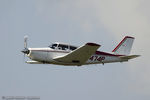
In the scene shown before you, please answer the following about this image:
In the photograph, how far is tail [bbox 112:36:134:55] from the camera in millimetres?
29234

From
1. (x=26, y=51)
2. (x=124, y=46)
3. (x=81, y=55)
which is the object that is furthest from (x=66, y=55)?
(x=124, y=46)

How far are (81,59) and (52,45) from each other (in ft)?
8.08

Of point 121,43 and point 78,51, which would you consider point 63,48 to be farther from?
Answer: point 121,43

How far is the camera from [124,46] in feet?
97.1

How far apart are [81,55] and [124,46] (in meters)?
6.38

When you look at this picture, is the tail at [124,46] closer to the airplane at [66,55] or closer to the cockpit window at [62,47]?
the airplane at [66,55]

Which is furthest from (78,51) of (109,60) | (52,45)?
(109,60)

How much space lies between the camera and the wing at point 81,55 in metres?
23.0

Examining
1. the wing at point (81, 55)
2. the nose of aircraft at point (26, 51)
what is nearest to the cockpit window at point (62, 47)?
the wing at point (81, 55)

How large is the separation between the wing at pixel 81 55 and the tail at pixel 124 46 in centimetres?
476

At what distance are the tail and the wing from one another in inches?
187

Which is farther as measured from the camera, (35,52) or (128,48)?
(128,48)

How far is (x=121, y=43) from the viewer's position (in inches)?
1174

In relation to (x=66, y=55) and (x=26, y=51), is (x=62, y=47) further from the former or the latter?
(x=26, y=51)
